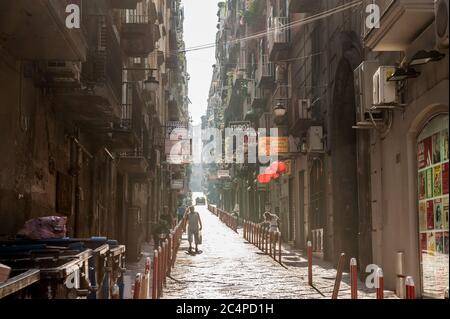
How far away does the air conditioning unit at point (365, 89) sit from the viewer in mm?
14031

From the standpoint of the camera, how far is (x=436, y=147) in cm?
1156

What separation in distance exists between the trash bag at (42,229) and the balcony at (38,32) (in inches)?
110

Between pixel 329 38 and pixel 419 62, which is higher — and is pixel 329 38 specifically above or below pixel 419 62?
above

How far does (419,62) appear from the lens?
449 inches

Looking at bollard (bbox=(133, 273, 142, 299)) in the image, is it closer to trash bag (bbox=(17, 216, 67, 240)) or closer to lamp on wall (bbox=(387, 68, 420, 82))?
trash bag (bbox=(17, 216, 67, 240))

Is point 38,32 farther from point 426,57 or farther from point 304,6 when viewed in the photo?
point 304,6

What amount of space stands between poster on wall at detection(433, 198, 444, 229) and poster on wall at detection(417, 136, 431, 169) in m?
0.76

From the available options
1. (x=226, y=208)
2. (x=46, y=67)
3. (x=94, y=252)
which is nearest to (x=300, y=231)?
(x=46, y=67)

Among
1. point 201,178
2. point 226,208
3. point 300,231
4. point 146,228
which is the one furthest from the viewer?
point 201,178

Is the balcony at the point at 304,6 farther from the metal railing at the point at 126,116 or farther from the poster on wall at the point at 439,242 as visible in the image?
the poster on wall at the point at 439,242

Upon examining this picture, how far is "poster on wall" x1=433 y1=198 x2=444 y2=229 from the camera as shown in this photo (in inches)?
445

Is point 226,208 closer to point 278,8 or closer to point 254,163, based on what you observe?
point 254,163

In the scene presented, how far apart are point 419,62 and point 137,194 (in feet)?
69.4
